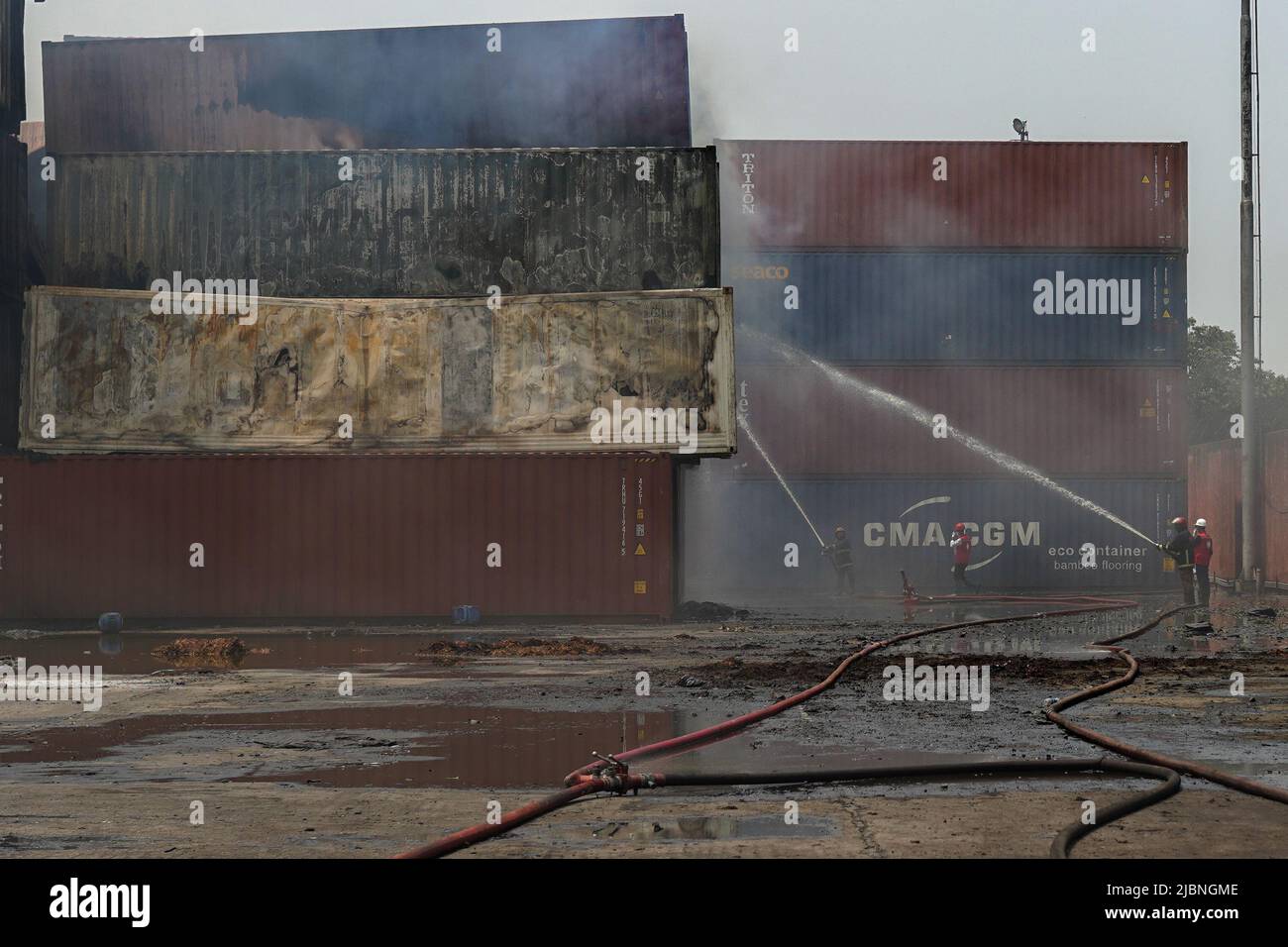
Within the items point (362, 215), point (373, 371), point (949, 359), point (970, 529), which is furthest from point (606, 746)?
point (949, 359)

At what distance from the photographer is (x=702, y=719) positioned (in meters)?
11.8

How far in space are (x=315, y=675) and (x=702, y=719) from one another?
6.05 m

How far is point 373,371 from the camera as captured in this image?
25391 millimetres

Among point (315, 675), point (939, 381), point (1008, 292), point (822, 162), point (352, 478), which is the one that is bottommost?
point (315, 675)

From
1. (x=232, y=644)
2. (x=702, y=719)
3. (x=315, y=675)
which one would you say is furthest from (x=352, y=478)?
(x=702, y=719)

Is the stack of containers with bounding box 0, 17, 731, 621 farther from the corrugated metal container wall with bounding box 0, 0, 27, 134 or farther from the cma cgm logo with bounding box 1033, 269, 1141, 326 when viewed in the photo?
the cma cgm logo with bounding box 1033, 269, 1141, 326

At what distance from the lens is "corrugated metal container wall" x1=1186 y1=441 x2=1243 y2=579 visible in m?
37.3

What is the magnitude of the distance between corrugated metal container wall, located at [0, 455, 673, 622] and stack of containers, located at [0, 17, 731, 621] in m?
0.04

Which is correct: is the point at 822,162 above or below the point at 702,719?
above

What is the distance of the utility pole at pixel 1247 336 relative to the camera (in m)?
30.4

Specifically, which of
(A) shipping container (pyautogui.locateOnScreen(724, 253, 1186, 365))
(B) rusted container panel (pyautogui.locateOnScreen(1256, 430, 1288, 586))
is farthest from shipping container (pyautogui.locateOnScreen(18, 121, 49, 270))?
(B) rusted container panel (pyautogui.locateOnScreen(1256, 430, 1288, 586))

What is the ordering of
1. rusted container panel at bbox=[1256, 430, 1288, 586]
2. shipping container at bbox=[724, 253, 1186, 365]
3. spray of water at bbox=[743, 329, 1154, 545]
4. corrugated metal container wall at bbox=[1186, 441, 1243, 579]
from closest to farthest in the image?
rusted container panel at bbox=[1256, 430, 1288, 586] → spray of water at bbox=[743, 329, 1154, 545] → shipping container at bbox=[724, 253, 1186, 365] → corrugated metal container wall at bbox=[1186, 441, 1243, 579]

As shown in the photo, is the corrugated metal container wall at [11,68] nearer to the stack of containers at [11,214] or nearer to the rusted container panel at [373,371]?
the stack of containers at [11,214]

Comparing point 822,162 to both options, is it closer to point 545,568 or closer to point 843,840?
point 545,568
